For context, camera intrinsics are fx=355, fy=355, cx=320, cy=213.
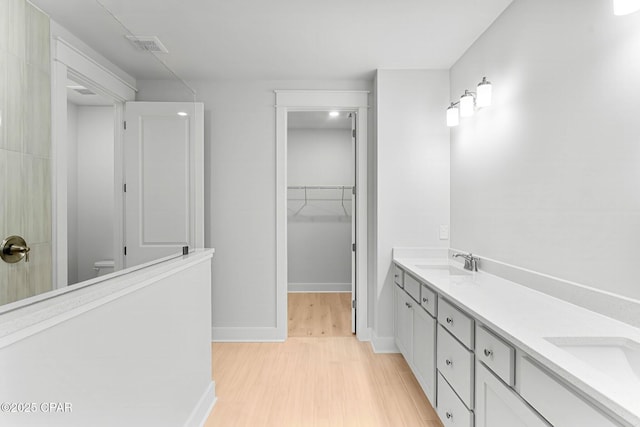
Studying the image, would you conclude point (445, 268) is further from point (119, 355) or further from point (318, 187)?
point (318, 187)

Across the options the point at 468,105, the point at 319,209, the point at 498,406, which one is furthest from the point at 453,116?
the point at 319,209

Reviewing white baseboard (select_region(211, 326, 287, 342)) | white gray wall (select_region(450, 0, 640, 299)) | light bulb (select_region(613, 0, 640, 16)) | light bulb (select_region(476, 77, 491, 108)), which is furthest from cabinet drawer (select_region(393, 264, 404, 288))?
light bulb (select_region(613, 0, 640, 16))

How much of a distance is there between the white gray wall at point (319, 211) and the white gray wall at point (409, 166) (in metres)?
2.26

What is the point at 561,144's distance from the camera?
179 cm

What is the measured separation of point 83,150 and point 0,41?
0.37 meters

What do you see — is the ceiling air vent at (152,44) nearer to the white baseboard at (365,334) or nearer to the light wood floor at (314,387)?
the light wood floor at (314,387)

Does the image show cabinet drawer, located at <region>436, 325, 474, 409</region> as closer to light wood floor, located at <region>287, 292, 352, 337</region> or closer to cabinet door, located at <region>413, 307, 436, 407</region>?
cabinet door, located at <region>413, 307, 436, 407</region>

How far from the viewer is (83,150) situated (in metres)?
1.19

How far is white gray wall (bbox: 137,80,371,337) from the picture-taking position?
349 cm

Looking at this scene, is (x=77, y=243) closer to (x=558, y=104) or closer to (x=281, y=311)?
(x=558, y=104)

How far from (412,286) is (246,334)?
5.88 ft

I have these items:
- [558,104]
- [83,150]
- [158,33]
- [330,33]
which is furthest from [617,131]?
[158,33]

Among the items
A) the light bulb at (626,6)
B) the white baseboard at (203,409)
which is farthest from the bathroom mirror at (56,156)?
the light bulb at (626,6)

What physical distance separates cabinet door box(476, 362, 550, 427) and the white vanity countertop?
20cm
